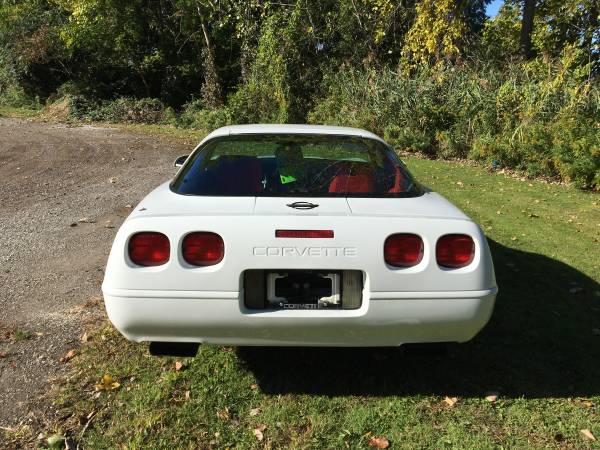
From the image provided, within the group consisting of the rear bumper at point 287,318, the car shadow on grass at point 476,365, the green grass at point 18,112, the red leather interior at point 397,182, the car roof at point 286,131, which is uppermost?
the car roof at point 286,131

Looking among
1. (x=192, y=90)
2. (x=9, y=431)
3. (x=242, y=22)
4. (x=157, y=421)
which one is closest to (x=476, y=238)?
(x=157, y=421)

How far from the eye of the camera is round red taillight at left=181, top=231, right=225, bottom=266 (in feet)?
8.34

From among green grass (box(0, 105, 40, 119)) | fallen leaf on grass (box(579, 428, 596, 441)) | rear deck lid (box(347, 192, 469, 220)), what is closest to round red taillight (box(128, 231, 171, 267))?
rear deck lid (box(347, 192, 469, 220))

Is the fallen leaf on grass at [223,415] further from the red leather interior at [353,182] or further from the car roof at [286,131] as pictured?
the car roof at [286,131]

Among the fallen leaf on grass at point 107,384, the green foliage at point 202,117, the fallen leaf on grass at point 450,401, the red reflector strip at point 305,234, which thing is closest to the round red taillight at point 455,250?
the red reflector strip at point 305,234

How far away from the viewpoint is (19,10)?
2445cm

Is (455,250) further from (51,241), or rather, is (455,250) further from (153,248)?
(51,241)

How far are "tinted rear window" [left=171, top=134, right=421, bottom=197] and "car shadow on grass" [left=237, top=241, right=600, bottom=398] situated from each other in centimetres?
103

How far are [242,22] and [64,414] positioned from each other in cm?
1815

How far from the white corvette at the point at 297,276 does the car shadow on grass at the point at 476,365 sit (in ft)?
1.44

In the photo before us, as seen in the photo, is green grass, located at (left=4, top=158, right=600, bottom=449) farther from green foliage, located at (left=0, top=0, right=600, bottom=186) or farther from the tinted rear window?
green foliage, located at (left=0, top=0, right=600, bottom=186)

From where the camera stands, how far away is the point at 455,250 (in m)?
2.62

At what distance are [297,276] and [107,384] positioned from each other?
132 cm

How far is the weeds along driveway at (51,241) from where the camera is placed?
3.28 meters
